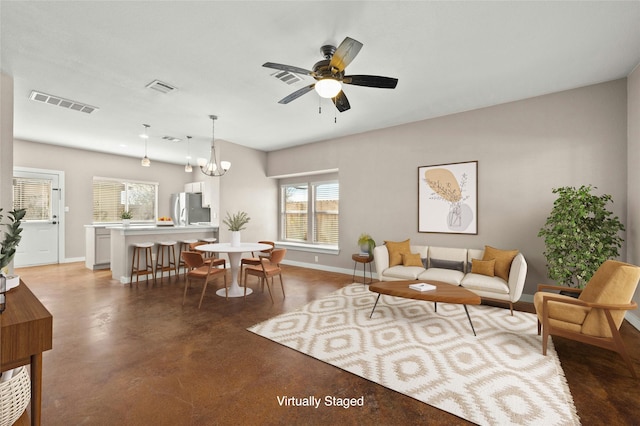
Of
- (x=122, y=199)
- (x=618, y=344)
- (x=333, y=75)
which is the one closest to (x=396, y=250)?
(x=618, y=344)

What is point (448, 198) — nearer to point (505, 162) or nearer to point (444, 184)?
point (444, 184)

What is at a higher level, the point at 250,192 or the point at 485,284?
the point at 250,192

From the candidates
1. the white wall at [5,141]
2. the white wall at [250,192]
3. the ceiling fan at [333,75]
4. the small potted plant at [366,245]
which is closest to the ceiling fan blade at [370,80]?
the ceiling fan at [333,75]

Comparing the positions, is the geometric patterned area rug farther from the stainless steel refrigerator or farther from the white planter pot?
the stainless steel refrigerator

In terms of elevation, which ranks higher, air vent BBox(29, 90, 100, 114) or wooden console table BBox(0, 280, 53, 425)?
air vent BBox(29, 90, 100, 114)

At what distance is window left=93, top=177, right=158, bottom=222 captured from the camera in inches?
290

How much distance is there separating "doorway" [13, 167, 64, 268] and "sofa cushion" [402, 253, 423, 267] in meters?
8.00

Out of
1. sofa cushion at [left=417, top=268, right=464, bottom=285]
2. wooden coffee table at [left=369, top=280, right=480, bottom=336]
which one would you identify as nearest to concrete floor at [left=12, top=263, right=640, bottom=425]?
wooden coffee table at [left=369, top=280, right=480, bottom=336]

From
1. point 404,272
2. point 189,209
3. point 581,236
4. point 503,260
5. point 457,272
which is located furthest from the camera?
point 189,209

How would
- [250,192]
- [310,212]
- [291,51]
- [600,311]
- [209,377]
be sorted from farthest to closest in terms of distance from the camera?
[310,212], [250,192], [291,51], [600,311], [209,377]

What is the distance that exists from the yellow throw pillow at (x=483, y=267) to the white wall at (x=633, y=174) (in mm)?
1428

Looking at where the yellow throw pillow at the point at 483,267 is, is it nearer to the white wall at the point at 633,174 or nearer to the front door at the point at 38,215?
the white wall at the point at 633,174

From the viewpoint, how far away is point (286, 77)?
131 inches

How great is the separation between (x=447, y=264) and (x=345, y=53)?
3539 millimetres
